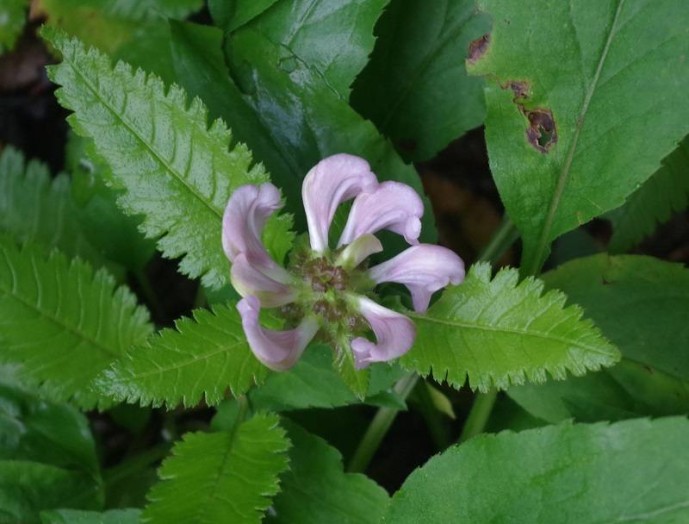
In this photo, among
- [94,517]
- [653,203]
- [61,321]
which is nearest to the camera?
[94,517]

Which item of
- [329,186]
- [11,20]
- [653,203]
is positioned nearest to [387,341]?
[329,186]

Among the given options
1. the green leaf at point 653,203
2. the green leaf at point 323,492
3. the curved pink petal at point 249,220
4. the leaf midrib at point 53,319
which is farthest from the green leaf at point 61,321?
the green leaf at point 653,203

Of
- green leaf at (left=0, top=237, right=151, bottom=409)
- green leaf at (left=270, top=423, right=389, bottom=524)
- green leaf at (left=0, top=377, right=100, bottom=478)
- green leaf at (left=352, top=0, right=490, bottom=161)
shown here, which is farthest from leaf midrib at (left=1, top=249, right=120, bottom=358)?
green leaf at (left=352, top=0, right=490, bottom=161)

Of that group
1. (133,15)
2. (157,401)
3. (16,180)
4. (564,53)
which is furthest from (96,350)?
(564,53)

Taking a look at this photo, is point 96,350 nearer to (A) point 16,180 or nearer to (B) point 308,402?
(B) point 308,402

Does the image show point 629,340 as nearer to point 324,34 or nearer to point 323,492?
point 323,492

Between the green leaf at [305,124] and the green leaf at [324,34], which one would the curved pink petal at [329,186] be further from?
the green leaf at [324,34]

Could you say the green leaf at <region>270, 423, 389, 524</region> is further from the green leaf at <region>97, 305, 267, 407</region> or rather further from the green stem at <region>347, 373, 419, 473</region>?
the green leaf at <region>97, 305, 267, 407</region>
